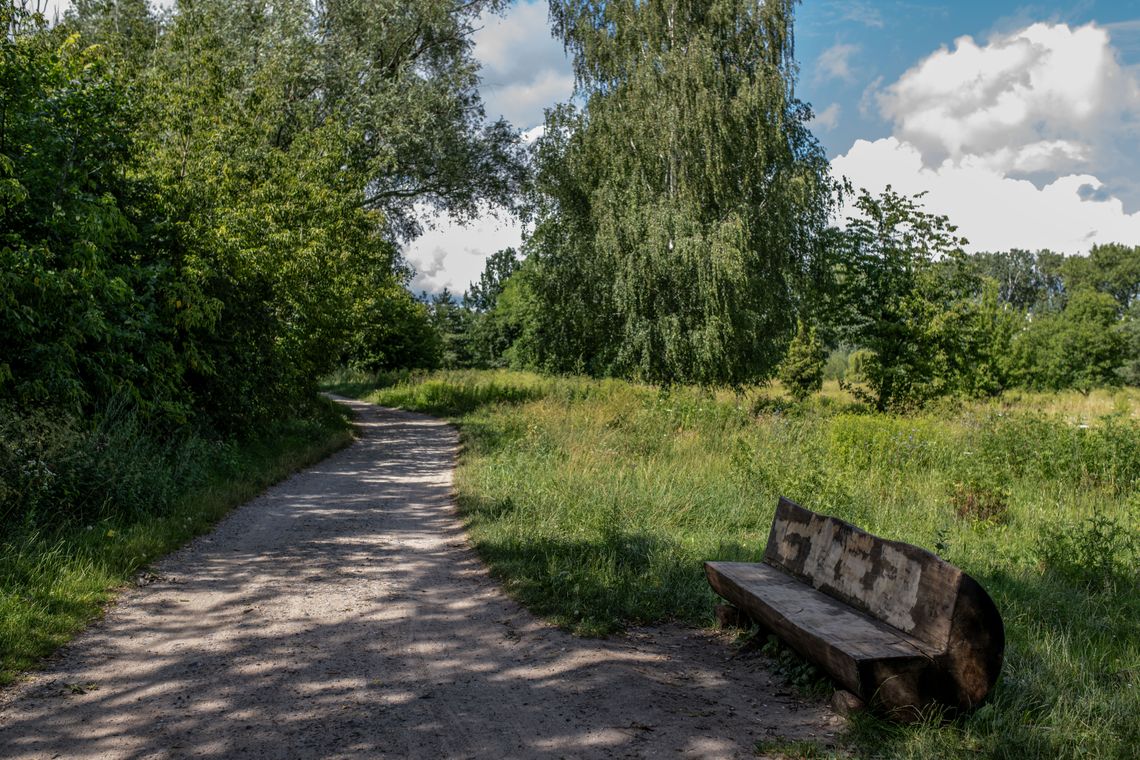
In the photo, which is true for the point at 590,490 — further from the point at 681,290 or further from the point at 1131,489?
the point at 681,290

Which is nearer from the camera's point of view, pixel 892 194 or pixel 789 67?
pixel 892 194

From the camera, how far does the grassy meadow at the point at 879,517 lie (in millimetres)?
3818

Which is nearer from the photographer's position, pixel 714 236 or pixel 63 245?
pixel 63 245

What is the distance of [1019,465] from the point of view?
11.0 metres

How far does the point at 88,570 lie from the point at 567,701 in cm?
410

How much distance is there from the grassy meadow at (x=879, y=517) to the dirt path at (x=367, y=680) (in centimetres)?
51

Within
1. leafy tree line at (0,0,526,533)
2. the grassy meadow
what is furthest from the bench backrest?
leafy tree line at (0,0,526,533)

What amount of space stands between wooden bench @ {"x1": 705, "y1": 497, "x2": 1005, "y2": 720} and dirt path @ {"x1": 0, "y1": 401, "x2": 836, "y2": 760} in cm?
40

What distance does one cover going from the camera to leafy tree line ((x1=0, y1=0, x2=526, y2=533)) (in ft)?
27.4

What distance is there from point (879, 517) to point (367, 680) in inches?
236

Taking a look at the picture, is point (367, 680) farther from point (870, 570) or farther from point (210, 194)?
point (210, 194)

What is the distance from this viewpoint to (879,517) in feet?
27.9

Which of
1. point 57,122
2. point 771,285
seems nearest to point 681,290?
point 771,285

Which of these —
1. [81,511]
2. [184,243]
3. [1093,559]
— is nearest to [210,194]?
[184,243]
